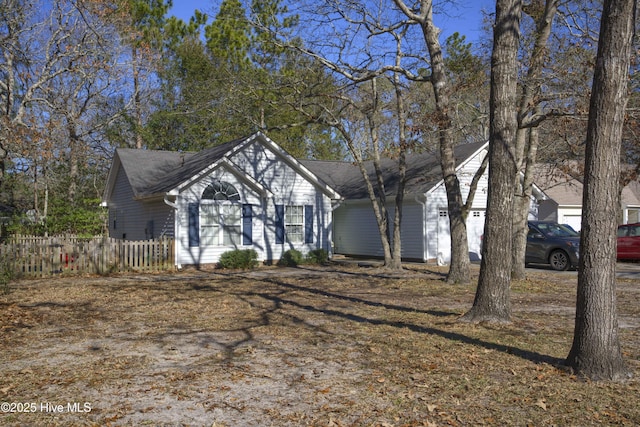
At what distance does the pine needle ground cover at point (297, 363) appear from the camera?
17.2 ft

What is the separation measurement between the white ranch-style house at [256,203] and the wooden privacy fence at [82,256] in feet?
2.52

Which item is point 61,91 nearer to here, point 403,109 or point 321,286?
point 403,109

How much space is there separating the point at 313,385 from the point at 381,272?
13044mm

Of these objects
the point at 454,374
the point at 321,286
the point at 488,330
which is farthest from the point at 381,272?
the point at 454,374

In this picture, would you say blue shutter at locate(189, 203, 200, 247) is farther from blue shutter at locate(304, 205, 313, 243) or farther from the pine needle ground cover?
the pine needle ground cover

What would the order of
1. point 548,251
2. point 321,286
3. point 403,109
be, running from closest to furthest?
point 321,286
point 403,109
point 548,251

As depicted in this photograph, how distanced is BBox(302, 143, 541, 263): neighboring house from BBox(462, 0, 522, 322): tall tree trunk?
1190 centimetres

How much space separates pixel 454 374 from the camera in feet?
21.0

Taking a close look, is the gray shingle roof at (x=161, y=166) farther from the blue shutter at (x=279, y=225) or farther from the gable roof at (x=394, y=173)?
the gable roof at (x=394, y=173)

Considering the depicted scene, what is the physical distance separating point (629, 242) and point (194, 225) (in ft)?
55.2

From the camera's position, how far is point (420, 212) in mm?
23969

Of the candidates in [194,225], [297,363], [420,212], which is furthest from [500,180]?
[420,212]

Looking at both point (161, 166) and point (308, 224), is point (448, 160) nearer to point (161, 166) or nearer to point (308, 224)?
point (308, 224)

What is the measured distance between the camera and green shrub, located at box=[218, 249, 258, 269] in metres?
Answer: 20.8
